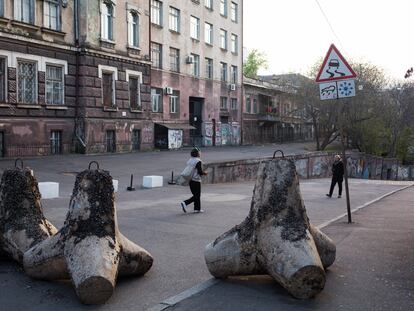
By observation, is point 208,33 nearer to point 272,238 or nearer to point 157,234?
point 157,234

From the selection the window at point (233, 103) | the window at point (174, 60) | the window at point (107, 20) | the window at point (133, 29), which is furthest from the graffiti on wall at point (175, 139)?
the window at point (233, 103)

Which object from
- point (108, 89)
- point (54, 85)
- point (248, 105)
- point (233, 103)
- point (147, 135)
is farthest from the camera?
point (248, 105)

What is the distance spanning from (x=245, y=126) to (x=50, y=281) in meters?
47.6

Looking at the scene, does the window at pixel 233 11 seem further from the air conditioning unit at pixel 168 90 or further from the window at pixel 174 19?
the air conditioning unit at pixel 168 90

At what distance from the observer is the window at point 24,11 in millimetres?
23953

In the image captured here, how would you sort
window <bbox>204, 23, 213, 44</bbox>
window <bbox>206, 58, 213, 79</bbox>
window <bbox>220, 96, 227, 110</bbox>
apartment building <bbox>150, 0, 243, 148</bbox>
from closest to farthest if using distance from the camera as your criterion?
apartment building <bbox>150, 0, 243, 148</bbox>, window <bbox>204, 23, 213, 44</bbox>, window <bbox>206, 58, 213, 79</bbox>, window <bbox>220, 96, 227, 110</bbox>

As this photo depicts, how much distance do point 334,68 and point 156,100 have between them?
27955mm

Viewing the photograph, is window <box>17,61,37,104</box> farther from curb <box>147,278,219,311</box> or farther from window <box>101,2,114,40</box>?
curb <box>147,278,219,311</box>

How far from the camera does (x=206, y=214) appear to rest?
38.5 feet

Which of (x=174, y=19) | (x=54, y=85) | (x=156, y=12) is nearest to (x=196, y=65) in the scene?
(x=174, y=19)

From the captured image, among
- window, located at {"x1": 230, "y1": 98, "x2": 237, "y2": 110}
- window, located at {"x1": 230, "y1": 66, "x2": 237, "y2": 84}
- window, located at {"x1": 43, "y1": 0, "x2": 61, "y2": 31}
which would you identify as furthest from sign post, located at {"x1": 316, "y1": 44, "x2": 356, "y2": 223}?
window, located at {"x1": 230, "y1": 66, "x2": 237, "y2": 84}

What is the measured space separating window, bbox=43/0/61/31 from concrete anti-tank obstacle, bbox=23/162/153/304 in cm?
2207

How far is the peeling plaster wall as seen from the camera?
23203 mm

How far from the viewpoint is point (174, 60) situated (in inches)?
1567
